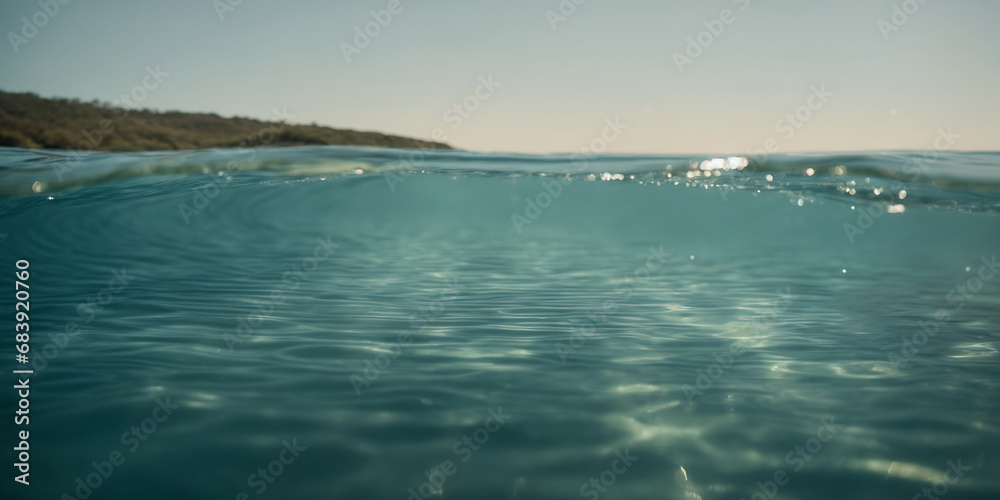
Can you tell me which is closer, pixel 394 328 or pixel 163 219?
pixel 394 328

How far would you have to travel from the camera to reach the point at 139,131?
19.6 m

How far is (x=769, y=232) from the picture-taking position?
124 feet

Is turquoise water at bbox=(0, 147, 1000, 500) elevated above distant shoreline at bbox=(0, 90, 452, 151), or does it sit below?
below

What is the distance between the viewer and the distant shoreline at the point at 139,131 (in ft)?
58.1

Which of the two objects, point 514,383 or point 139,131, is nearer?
point 514,383

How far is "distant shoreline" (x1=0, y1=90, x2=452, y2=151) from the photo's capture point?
17.7m

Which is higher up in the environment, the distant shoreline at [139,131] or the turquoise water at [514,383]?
the distant shoreline at [139,131]

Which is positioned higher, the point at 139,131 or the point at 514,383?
the point at 139,131

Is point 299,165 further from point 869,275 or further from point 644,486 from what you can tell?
point 644,486

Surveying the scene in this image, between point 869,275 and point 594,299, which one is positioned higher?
point 594,299

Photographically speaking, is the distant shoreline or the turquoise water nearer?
the turquoise water

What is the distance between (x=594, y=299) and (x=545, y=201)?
23246 millimetres

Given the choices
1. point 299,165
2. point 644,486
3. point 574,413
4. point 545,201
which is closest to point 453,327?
point 574,413

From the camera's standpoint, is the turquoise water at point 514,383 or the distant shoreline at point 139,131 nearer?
the turquoise water at point 514,383
